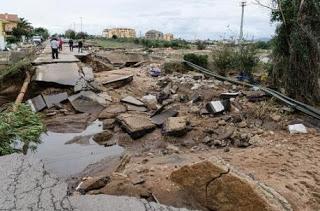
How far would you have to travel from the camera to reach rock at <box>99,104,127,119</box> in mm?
10404

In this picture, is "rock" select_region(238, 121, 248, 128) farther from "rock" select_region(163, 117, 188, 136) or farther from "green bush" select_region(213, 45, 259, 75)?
"green bush" select_region(213, 45, 259, 75)

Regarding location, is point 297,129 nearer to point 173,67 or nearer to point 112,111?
point 112,111

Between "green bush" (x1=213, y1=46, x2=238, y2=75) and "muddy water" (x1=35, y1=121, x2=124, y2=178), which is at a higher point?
"green bush" (x1=213, y1=46, x2=238, y2=75)

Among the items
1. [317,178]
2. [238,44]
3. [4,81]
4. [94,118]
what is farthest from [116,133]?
[238,44]

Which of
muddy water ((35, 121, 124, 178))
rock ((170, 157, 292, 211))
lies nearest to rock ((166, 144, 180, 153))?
muddy water ((35, 121, 124, 178))

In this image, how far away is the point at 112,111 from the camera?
34.9ft

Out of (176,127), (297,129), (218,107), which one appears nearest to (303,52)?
(218,107)

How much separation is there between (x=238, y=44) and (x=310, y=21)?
19.6 feet

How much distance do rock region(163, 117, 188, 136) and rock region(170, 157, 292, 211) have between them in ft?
12.3

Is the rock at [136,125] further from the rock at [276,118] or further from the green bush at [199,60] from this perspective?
the green bush at [199,60]

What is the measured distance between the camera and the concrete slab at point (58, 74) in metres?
13.2

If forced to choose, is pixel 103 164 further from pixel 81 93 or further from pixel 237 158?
pixel 81 93

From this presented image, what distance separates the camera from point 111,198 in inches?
160

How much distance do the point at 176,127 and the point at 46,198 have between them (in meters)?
4.86
